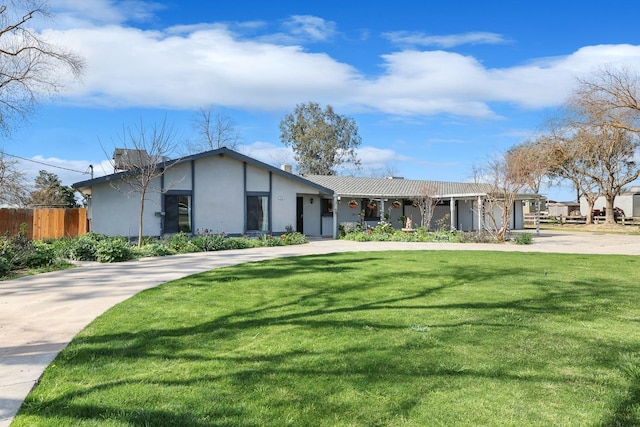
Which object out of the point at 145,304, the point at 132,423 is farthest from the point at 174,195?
the point at 132,423

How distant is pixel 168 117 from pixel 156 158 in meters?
2.42

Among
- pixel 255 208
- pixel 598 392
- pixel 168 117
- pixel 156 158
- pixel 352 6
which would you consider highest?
pixel 352 6

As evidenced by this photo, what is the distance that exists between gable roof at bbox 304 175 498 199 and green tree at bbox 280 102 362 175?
16461mm

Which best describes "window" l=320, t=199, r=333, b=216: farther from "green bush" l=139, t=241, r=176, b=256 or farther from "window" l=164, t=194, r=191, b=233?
"green bush" l=139, t=241, r=176, b=256

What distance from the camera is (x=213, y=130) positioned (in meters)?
40.4

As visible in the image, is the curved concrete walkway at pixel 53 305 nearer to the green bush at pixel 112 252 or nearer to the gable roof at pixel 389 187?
the green bush at pixel 112 252

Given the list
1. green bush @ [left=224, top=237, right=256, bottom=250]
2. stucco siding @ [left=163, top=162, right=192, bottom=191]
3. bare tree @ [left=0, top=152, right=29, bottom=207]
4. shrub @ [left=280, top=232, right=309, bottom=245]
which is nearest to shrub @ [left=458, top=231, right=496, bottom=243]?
shrub @ [left=280, top=232, right=309, bottom=245]

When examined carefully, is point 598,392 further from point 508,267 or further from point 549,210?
point 549,210

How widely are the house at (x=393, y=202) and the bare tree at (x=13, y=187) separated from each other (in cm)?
1382

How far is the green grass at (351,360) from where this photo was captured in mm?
3248

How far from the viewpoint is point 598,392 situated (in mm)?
3623

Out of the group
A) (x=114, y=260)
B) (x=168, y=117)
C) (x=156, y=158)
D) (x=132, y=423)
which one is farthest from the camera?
(x=168, y=117)

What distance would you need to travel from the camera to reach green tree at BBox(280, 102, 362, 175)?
4719cm

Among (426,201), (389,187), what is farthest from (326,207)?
(426,201)
